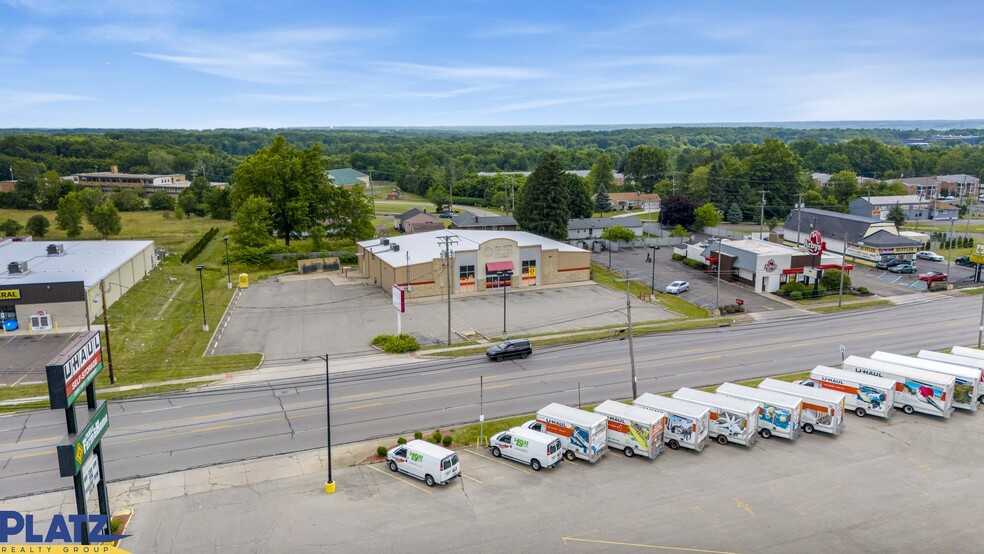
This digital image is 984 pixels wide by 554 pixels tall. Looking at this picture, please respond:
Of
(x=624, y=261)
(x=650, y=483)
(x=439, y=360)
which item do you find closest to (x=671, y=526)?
Result: (x=650, y=483)

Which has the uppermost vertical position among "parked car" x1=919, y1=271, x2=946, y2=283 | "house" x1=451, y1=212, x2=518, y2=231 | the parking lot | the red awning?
"house" x1=451, y1=212, x2=518, y2=231

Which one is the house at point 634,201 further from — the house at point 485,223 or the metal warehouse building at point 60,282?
the metal warehouse building at point 60,282

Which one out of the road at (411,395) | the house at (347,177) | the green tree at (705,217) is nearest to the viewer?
the road at (411,395)

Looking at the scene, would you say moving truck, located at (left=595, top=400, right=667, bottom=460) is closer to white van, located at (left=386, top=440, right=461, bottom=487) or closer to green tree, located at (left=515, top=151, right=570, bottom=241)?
white van, located at (left=386, top=440, right=461, bottom=487)

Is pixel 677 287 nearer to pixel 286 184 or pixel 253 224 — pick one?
pixel 253 224

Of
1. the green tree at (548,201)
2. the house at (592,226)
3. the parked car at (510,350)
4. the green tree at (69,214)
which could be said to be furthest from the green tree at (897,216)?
the green tree at (69,214)

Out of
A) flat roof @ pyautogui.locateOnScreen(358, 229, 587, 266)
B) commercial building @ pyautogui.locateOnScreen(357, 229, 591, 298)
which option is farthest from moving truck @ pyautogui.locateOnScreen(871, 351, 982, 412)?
flat roof @ pyautogui.locateOnScreen(358, 229, 587, 266)
